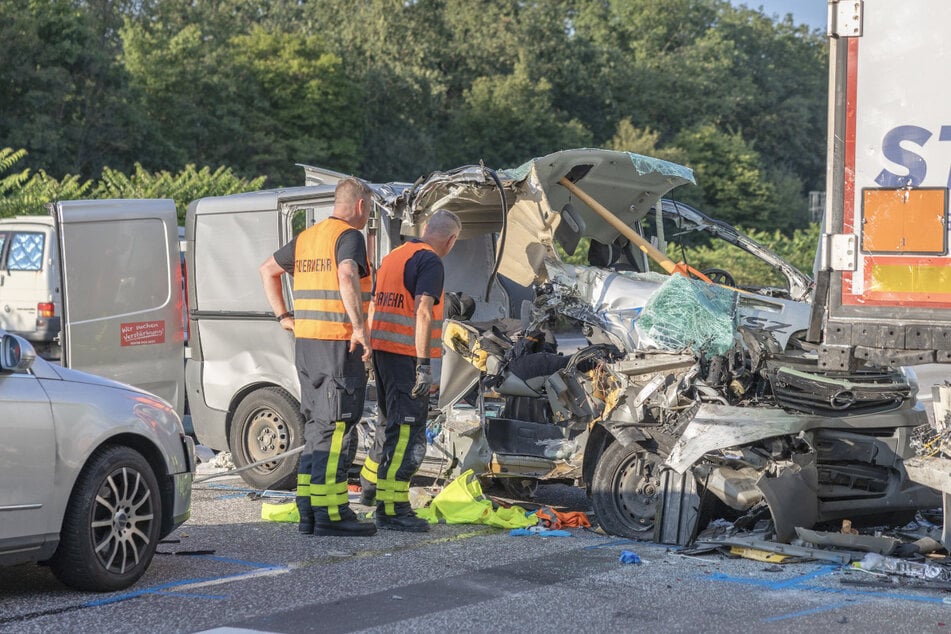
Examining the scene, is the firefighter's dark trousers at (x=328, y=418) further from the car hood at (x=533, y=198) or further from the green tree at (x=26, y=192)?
the green tree at (x=26, y=192)

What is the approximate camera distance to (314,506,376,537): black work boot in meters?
7.33

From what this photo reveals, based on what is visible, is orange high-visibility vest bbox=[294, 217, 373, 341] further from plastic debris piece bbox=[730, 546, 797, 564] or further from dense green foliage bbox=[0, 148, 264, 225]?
dense green foliage bbox=[0, 148, 264, 225]

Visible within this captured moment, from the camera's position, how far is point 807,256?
35.8 m

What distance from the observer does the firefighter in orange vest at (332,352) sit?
24.1 feet

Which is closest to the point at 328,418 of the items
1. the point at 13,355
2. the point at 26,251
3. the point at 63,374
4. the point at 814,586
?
the point at 63,374

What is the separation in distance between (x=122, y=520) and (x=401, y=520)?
2.08 metres

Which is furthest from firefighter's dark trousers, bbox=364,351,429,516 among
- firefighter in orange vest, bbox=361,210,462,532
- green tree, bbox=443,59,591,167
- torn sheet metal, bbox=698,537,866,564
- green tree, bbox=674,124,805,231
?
green tree, bbox=674,124,805,231

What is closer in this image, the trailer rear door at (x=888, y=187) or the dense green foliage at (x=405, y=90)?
the trailer rear door at (x=888, y=187)

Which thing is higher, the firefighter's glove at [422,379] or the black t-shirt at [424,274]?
the black t-shirt at [424,274]

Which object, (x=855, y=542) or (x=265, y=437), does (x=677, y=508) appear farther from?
(x=265, y=437)

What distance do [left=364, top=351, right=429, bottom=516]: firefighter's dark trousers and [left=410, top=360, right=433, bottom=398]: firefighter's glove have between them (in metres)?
0.16

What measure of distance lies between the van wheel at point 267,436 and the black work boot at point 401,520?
1.58 m

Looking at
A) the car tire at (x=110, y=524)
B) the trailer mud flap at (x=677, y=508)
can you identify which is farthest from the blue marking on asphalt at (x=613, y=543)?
the car tire at (x=110, y=524)

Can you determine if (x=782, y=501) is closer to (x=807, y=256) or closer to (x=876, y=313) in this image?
(x=876, y=313)
